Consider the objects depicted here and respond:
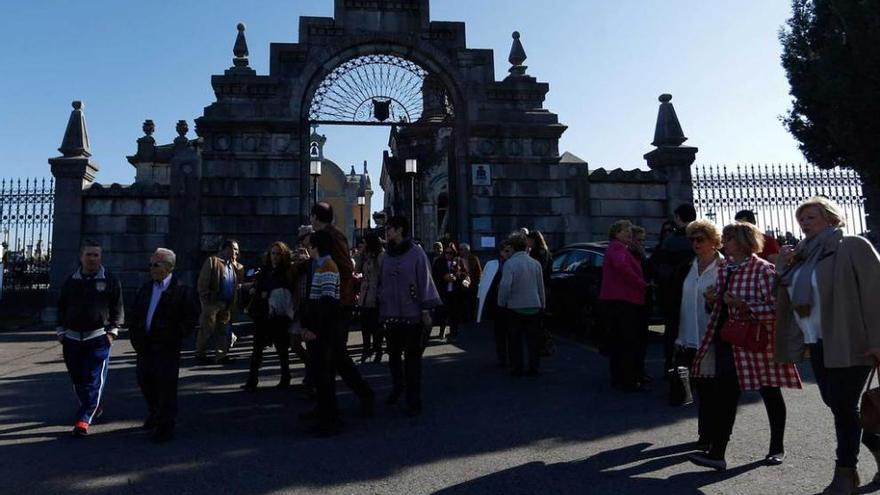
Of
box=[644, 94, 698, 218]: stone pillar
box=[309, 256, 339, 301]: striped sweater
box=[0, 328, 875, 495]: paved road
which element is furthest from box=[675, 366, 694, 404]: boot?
box=[644, 94, 698, 218]: stone pillar

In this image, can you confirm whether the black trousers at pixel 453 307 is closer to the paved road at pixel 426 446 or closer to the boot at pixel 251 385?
the paved road at pixel 426 446

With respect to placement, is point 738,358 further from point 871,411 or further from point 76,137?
point 76,137

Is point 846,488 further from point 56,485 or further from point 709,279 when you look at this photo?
point 56,485

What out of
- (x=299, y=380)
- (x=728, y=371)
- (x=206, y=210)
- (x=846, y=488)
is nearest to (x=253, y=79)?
(x=206, y=210)

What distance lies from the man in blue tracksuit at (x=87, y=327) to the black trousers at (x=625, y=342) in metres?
4.95

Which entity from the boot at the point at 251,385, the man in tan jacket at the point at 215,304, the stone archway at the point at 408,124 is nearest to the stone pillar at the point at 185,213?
the stone archway at the point at 408,124

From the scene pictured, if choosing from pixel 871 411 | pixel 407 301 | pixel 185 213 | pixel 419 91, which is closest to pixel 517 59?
pixel 419 91

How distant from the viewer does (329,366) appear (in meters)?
5.11

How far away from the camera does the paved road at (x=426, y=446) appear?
12.5ft

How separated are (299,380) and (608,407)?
3781mm

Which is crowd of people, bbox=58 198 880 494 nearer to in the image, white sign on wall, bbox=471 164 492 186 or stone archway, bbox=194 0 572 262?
stone archway, bbox=194 0 572 262

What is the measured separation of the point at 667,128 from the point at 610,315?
9.73m

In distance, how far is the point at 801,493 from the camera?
358cm

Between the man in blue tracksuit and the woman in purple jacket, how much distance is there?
8.10ft
